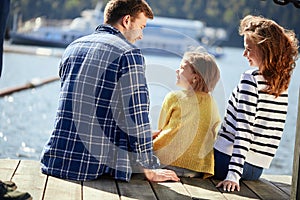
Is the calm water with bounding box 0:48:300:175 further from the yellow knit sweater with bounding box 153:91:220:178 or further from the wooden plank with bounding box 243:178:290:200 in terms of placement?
the wooden plank with bounding box 243:178:290:200

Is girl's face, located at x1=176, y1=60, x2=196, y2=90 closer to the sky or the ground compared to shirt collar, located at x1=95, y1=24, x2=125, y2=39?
closer to the ground

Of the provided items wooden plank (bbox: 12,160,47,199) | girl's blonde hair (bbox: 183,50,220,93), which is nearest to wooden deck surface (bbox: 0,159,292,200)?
wooden plank (bbox: 12,160,47,199)

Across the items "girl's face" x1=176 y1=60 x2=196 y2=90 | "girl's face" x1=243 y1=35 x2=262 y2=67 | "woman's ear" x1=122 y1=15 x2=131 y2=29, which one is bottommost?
"girl's face" x1=176 y1=60 x2=196 y2=90

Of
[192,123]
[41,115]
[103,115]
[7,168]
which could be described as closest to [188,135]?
[192,123]

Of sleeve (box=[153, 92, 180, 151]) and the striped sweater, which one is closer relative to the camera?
the striped sweater

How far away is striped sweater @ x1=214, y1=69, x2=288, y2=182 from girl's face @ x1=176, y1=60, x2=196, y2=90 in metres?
0.22

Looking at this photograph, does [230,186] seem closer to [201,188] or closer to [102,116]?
[201,188]

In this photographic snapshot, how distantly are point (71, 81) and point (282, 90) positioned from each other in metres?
0.99

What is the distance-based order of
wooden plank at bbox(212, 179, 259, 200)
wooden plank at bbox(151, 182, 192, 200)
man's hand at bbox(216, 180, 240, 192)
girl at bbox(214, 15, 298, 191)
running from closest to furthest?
wooden plank at bbox(151, 182, 192, 200)
wooden plank at bbox(212, 179, 259, 200)
man's hand at bbox(216, 180, 240, 192)
girl at bbox(214, 15, 298, 191)

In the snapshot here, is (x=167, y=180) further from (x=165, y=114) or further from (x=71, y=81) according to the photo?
(x=71, y=81)

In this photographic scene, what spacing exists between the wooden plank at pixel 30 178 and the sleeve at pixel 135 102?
0.43 metres

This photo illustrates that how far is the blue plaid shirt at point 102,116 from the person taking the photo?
11.4 feet

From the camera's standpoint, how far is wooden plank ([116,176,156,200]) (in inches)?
130

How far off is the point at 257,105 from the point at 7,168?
1195mm
